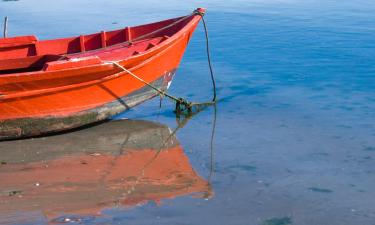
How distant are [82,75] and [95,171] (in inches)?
68.1

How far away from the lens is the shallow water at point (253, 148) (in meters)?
6.40

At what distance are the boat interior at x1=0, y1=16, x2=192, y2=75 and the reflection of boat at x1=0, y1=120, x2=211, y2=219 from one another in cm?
137

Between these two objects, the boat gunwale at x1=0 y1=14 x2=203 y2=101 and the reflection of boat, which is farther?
the boat gunwale at x1=0 y1=14 x2=203 y2=101

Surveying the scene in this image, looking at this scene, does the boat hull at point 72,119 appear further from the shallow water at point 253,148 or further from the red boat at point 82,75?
the shallow water at point 253,148

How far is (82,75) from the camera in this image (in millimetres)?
8703

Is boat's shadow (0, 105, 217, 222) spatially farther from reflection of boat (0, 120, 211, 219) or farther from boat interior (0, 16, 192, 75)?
boat interior (0, 16, 192, 75)

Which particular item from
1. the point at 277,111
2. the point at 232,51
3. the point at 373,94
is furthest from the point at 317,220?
the point at 232,51

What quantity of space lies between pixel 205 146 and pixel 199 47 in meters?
7.40

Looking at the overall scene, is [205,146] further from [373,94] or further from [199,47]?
[199,47]

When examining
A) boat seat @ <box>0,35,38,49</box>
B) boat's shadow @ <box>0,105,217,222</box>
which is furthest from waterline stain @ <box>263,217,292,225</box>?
boat seat @ <box>0,35,38,49</box>

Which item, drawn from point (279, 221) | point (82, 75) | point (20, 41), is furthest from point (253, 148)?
point (20, 41)

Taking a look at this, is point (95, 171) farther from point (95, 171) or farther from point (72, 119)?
point (72, 119)

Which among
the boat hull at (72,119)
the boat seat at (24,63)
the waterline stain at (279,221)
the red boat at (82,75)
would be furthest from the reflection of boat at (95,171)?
the boat seat at (24,63)

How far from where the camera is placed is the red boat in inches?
335
